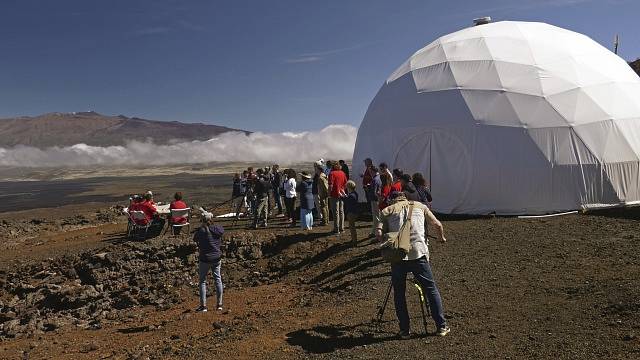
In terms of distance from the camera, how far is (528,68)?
1484 cm

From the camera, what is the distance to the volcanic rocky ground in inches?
227

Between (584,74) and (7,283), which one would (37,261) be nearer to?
(7,283)

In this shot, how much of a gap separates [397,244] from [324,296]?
3662 mm

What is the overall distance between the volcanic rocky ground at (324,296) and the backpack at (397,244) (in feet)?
3.81

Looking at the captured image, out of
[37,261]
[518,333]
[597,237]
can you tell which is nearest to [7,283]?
[37,261]

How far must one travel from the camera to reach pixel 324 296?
28.3ft

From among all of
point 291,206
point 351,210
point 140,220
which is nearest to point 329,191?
point 351,210

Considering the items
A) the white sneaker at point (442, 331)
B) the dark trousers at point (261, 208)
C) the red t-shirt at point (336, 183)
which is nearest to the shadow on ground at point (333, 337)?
the white sneaker at point (442, 331)

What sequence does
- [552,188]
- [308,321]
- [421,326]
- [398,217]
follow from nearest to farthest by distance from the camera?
[398,217], [421,326], [308,321], [552,188]

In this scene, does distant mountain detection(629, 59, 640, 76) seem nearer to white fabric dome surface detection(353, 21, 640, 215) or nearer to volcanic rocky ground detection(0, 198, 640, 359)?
white fabric dome surface detection(353, 21, 640, 215)

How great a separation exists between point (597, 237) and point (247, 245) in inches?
344

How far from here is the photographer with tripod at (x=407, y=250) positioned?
5406 mm

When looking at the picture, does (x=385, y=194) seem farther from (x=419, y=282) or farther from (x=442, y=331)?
(x=442, y=331)

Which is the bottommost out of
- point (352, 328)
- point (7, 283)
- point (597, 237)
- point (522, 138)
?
point (7, 283)
